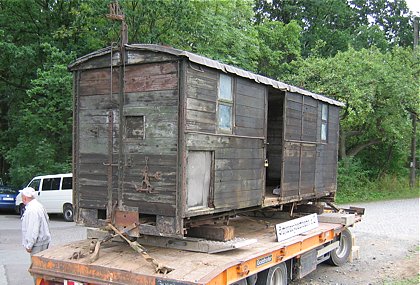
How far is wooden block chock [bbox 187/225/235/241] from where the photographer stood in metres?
6.53

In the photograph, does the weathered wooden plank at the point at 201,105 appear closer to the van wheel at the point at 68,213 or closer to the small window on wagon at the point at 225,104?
the small window on wagon at the point at 225,104

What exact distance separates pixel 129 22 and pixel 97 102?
476 inches

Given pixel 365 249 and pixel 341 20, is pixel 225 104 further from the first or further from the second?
pixel 341 20

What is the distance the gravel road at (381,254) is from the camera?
912cm

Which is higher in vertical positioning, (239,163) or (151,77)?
(151,77)

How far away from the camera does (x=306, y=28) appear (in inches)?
1462

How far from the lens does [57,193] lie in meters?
17.7

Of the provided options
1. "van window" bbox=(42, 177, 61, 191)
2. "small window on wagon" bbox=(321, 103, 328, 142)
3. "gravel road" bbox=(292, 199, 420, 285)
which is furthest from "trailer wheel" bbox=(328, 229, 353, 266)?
"van window" bbox=(42, 177, 61, 191)

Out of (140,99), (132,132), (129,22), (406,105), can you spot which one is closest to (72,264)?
(132,132)

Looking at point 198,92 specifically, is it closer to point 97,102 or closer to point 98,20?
point 97,102

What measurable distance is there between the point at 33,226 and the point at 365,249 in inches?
341

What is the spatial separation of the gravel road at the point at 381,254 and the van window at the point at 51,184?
11.2m

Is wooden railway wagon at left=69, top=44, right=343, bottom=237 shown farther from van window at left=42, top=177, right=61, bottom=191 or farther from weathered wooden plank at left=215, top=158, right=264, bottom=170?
van window at left=42, top=177, right=61, bottom=191

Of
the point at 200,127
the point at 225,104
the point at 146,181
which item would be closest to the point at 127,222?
the point at 146,181
